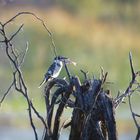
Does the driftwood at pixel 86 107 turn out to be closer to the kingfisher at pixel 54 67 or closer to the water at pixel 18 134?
the kingfisher at pixel 54 67

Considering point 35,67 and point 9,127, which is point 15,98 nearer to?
point 9,127

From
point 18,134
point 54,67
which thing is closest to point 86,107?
point 54,67

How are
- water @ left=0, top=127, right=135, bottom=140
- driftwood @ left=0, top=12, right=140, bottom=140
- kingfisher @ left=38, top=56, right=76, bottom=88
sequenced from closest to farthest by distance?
driftwood @ left=0, top=12, right=140, bottom=140
kingfisher @ left=38, top=56, right=76, bottom=88
water @ left=0, top=127, right=135, bottom=140

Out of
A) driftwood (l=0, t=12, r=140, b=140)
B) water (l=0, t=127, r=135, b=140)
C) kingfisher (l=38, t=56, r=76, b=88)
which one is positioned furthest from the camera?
water (l=0, t=127, r=135, b=140)

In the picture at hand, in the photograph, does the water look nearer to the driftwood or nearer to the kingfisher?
the kingfisher

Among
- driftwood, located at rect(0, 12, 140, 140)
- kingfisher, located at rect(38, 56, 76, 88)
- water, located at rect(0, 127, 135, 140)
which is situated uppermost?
water, located at rect(0, 127, 135, 140)

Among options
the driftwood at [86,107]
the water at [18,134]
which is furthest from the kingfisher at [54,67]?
the water at [18,134]

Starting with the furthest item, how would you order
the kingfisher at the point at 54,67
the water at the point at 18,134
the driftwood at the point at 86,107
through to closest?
the water at the point at 18,134
the kingfisher at the point at 54,67
the driftwood at the point at 86,107

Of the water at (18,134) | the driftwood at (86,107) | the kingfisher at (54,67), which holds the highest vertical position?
the water at (18,134)

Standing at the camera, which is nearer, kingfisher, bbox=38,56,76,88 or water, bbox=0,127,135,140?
kingfisher, bbox=38,56,76,88

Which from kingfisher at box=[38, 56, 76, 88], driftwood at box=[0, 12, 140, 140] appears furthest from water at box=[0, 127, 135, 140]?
driftwood at box=[0, 12, 140, 140]

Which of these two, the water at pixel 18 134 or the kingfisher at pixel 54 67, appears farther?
the water at pixel 18 134

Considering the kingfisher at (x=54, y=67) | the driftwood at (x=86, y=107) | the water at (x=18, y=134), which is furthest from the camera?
the water at (x=18, y=134)

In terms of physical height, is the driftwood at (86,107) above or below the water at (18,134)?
below
